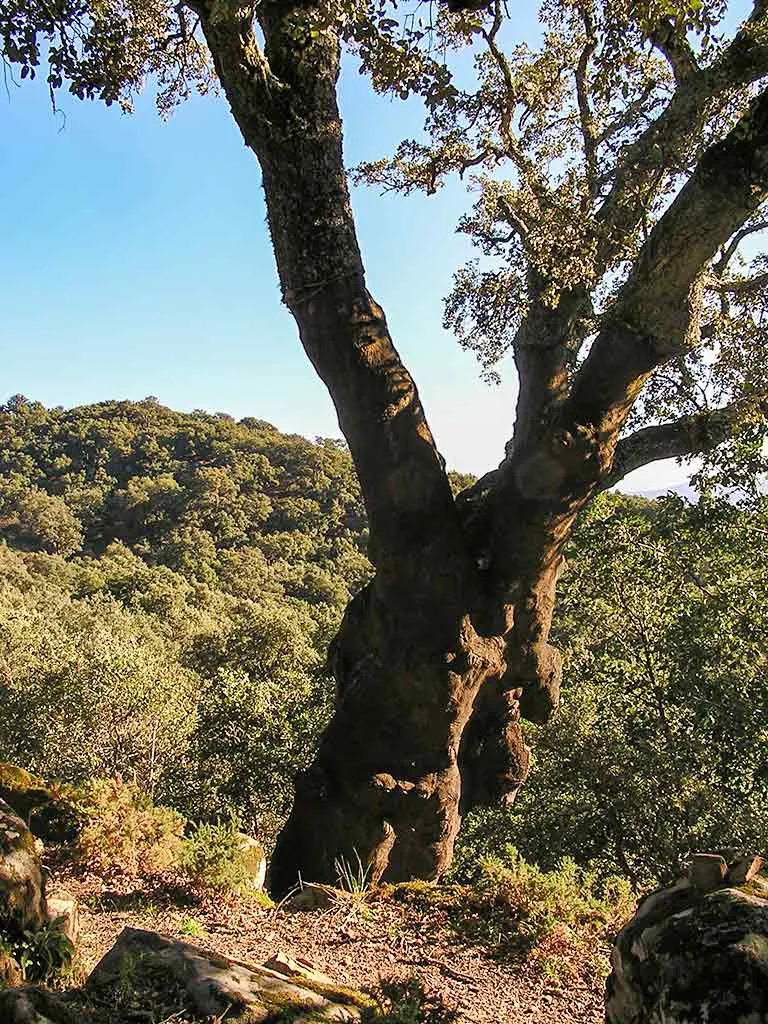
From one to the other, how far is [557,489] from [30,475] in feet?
242

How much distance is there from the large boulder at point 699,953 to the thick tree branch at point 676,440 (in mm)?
3734

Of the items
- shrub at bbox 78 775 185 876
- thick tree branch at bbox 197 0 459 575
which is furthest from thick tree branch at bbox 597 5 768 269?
shrub at bbox 78 775 185 876

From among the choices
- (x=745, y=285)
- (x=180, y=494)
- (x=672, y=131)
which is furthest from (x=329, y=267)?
(x=180, y=494)

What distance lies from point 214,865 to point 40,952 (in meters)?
1.64

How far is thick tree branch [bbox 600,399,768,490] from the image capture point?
552 cm

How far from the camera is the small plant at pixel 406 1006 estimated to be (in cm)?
254

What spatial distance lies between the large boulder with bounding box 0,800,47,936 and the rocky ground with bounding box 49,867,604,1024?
306mm

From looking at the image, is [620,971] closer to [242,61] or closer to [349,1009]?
[349,1009]

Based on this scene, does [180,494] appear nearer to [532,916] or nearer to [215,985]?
[532,916]

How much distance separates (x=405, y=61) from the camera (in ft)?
12.3

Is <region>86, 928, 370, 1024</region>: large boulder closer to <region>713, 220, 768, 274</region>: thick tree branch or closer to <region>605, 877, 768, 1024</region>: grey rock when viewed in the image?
<region>605, 877, 768, 1024</region>: grey rock

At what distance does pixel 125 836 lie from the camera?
481 centimetres

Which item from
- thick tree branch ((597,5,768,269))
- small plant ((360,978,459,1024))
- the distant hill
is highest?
the distant hill

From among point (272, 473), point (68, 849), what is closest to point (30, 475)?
point (272, 473)
